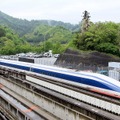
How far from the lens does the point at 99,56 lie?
54.0 meters

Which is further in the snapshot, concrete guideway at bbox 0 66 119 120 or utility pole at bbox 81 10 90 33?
utility pole at bbox 81 10 90 33

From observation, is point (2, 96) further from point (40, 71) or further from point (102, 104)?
point (102, 104)

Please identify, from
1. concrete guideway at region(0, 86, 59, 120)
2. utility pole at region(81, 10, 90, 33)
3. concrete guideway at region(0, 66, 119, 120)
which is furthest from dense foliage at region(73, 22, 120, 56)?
concrete guideway at region(0, 86, 59, 120)

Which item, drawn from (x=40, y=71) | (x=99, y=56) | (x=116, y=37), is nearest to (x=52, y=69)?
(x=40, y=71)

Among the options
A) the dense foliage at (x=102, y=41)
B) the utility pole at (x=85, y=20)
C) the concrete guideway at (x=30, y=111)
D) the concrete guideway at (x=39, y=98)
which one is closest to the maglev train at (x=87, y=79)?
the concrete guideway at (x=39, y=98)

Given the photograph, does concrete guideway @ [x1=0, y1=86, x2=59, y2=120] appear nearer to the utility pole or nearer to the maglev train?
the maglev train

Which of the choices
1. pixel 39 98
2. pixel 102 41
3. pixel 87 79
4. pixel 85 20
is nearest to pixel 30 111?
pixel 39 98

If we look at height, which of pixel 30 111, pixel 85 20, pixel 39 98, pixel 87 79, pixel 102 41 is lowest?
pixel 30 111

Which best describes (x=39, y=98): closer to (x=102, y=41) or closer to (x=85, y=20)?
(x=102, y=41)

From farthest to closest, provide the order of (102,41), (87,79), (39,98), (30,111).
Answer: (102,41) → (87,79) → (39,98) → (30,111)

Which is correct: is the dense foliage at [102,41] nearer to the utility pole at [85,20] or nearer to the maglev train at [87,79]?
the utility pole at [85,20]

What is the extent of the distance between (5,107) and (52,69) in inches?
397

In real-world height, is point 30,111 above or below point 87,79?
below

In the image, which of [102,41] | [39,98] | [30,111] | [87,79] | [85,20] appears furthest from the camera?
[85,20]
